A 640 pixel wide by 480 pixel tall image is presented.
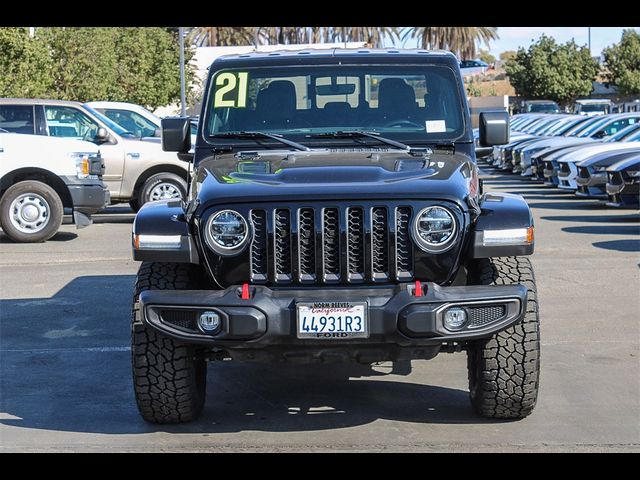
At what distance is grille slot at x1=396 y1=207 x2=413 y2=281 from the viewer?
A: 604cm

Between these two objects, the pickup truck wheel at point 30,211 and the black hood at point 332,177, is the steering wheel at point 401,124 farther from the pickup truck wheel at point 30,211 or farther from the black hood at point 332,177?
the pickup truck wheel at point 30,211

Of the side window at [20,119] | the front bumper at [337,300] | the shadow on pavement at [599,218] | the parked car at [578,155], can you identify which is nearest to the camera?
the front bumper at [337,300]

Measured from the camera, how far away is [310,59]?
7691 mm

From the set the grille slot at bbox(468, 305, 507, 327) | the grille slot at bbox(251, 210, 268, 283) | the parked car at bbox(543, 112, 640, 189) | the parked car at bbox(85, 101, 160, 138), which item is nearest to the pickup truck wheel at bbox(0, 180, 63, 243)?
the parked car at bbox(85, 101, 160, 138)

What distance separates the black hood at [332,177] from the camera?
6027 millimetres

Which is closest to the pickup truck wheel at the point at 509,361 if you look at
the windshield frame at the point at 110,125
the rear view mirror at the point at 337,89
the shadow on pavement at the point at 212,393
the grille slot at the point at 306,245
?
the shadow on pavement at the point at 212,393

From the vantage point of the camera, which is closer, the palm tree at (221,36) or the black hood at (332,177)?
the black hood at (332,177)

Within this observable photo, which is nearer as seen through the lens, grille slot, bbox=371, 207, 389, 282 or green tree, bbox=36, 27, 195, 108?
grille slot, bbox=371, 207, 389, 282

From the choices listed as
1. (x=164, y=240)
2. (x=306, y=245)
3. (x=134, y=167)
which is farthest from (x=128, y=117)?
(x=306, y=245)

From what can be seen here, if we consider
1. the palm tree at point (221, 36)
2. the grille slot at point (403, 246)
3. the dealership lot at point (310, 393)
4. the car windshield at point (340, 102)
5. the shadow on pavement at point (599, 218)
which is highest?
the palm tree at point (221, 36)

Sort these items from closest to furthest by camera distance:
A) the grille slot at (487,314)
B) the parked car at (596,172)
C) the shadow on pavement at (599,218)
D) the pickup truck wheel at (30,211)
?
the grille slot at (487,314)
the pickup truck wheel at (30,211)
the shadow on pavement at (599,218)
the parked car at (596,172)

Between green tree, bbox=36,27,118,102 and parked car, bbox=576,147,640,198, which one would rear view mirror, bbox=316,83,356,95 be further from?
green tree, bbox=36,27,118,102

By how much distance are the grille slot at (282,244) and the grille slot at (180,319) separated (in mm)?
491
